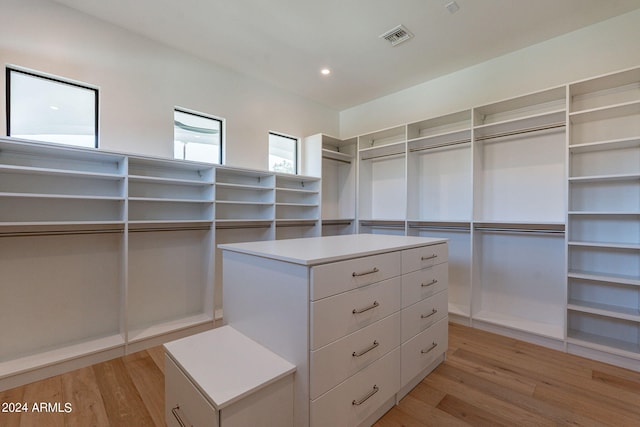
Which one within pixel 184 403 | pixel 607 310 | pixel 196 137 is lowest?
pixel 184 403

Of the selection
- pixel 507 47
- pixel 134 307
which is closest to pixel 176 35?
pixel 134 307

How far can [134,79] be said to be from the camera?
262 centimetres

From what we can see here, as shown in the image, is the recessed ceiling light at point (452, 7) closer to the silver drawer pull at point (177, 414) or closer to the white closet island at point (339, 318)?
the white closet island at point (339, 318)

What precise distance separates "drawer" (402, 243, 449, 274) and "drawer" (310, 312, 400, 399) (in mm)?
317

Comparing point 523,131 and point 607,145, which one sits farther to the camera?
point 523,131

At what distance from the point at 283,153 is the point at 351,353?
310 centimetres

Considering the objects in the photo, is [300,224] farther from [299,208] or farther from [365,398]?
[365,398]

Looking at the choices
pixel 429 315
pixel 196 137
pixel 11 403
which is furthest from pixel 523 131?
pixel 11 403

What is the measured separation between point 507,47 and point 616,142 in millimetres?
1385

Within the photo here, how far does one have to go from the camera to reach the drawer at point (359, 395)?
127 centimetres

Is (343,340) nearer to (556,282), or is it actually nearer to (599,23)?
(556,282)

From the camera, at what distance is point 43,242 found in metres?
2.19

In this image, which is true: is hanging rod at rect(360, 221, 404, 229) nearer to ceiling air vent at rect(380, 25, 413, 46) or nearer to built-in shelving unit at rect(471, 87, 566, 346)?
built-in shelving unit at rect(471, 87, 566, 346)

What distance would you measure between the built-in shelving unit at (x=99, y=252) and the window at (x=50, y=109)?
0.84ft
